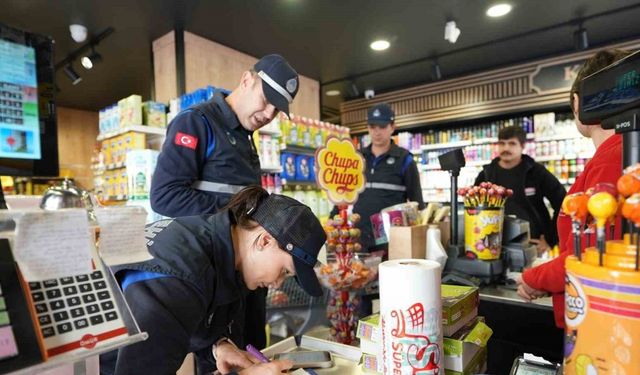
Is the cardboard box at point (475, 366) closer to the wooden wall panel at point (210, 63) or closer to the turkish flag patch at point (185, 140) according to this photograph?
the turkish flag patch at point (185, 140)

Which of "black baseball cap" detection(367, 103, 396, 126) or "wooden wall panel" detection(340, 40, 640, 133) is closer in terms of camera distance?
"black baseball cap" detection(367, 103, 396, 126)

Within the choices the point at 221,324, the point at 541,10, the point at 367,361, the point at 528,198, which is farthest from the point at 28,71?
the point at 541,10

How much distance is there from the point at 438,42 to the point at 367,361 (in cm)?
467

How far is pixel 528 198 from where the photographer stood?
3305 millimetres

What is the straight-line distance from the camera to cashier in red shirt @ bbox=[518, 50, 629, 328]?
955 millimetres

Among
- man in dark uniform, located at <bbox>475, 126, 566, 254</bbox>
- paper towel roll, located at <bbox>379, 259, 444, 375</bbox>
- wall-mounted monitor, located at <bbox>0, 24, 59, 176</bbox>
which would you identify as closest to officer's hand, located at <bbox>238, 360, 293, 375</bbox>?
paper towel roll, located at <bbox>379, 259, 444, 375</bbox>

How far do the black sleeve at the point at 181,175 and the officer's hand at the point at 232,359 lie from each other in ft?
2.51

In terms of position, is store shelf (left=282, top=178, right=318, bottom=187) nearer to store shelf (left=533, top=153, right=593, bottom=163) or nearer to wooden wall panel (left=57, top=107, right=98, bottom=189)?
store shelf (left=533, top=153, right=593, bottom=163)

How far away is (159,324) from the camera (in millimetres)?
828

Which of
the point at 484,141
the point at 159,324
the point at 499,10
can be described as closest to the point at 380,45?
the point at 499,10

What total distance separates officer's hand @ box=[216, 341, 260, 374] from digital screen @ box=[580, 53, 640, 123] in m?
0.98

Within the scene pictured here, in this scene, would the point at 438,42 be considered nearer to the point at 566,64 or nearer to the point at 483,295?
the point at 566,64

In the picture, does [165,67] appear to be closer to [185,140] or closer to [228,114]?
[228,114]

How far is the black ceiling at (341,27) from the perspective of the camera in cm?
385
